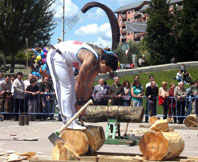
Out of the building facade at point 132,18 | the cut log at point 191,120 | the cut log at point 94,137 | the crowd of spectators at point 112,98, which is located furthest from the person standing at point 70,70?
the building facade at point 132,18

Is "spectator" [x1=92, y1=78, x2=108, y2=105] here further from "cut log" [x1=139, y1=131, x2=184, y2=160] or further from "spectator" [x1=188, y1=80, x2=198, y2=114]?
"cut log" [x1=139, y1=131, x2=184, y2=160]

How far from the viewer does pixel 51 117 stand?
17.8 metres

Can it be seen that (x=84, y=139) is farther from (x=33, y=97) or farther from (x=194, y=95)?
(x=194, y=95)

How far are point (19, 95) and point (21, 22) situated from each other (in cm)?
3957

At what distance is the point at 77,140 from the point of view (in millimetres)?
7145

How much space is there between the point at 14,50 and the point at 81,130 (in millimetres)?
49425

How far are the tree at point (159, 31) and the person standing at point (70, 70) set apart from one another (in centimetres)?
4475

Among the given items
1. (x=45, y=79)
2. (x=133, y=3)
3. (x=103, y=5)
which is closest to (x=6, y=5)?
(x=103, y=5)

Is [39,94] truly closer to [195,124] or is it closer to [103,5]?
[195,124]

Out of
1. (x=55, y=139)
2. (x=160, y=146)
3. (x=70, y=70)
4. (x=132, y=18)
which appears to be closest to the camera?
(x=55, y=139)

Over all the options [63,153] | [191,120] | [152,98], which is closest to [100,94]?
[152,98]

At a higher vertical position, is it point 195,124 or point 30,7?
point 30,7

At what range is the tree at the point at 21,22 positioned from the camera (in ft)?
176

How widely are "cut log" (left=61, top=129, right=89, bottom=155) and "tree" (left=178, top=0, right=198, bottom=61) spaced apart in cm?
4306
